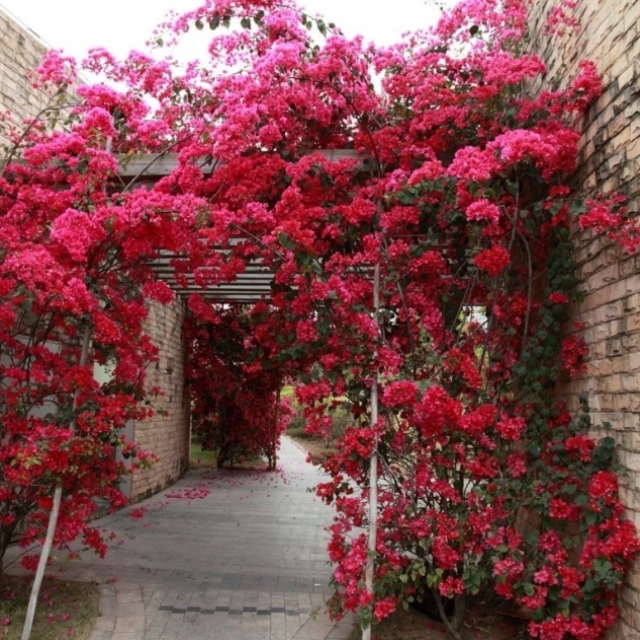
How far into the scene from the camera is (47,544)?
3.70m

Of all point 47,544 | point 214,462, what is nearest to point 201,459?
point 214,462

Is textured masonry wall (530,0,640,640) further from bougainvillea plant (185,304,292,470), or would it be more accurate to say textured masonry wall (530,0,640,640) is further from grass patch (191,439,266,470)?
grass patch (191,439,266,470)

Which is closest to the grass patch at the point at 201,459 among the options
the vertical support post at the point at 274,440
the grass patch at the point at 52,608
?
the vertical support post at the point at 274,440

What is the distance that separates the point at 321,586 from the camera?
493 cm

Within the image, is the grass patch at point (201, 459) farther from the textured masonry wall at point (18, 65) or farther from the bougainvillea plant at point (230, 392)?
the textured masonry wall at point (18, 65)

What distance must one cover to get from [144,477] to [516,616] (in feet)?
19.0

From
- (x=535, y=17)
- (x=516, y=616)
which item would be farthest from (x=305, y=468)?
(x=535, y=17)

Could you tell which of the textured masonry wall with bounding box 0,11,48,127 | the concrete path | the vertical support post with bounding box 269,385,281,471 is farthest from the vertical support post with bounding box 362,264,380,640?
the vertical support post with bounding box 269,385,281,471

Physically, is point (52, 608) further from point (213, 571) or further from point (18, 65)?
point (18, 65)

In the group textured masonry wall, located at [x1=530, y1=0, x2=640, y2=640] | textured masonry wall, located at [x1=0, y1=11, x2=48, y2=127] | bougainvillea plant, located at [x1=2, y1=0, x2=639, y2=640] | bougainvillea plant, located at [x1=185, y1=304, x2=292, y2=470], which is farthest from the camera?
bougainvillea plant, located at [x1=185, y1=304, x2=292, y2=470]

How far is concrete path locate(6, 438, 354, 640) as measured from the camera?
407 centimetres

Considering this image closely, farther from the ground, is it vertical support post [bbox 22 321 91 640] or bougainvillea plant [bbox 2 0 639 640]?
bougainvillea plant [bbox 2 0 639 640]

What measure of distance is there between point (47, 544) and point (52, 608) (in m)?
0.76

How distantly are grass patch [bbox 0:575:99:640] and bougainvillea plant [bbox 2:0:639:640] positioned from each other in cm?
128
